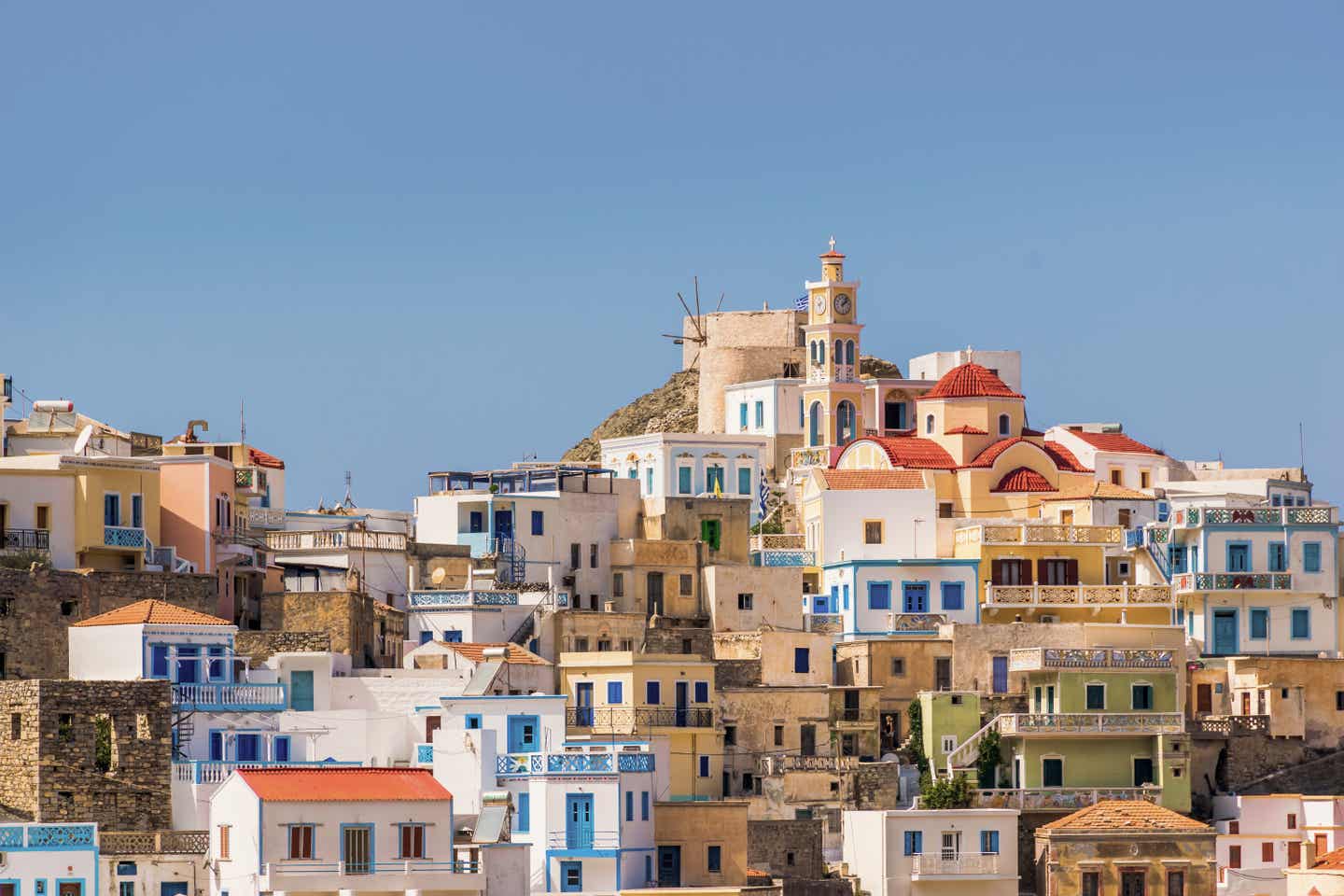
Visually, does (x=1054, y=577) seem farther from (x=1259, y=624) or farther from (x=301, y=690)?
(x=301, y=690)

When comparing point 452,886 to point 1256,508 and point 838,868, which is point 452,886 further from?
point 1256,508

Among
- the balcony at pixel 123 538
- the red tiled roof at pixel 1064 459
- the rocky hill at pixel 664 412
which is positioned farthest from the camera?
the rocky hill at pixel 664 412

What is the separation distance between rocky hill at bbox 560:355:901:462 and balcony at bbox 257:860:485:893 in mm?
48618

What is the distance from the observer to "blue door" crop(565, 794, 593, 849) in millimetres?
70812

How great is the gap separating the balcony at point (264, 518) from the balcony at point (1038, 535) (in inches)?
721

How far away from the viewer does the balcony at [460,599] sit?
82.6 meters

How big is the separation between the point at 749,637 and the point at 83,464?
1693 centimetres

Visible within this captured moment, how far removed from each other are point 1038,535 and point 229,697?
23.8 m

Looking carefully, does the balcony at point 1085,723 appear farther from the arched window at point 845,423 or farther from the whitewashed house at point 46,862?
the arched window at point 845,423

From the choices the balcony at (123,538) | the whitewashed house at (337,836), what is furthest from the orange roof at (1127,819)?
the balcony at (123,538)

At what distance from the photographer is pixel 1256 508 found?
3418 inches

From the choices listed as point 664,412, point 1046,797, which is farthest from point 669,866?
point 664,412

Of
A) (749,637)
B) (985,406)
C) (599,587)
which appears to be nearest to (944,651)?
(749,637)

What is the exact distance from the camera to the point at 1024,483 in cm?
9488
